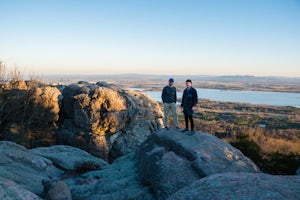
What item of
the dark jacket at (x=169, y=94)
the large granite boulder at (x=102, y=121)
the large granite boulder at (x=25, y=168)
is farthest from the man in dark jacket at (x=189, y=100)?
the large granite boulder at (x=102, y=121)

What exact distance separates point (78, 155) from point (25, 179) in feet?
21.2

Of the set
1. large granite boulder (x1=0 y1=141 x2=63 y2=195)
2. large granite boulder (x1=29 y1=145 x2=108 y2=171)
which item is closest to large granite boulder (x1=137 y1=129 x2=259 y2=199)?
large granite boulder (x1=0 y1=141 x2=63 y2=195)

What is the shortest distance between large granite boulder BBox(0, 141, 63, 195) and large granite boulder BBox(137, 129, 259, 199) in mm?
4851

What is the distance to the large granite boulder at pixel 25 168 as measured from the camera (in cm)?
1221

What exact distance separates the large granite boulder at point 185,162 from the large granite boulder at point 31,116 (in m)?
17.4

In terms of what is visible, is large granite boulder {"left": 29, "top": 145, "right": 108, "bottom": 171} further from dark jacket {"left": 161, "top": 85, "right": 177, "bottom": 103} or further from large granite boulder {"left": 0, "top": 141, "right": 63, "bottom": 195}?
dark jacket {"left": 161, "top": 85, "right": 177, "bottom": 103}

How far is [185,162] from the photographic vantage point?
36.8 feet

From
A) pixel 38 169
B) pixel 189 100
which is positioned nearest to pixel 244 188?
pixel 189 100

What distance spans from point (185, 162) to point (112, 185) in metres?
3.64

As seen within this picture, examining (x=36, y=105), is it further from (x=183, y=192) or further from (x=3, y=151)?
(x=183, y=192)

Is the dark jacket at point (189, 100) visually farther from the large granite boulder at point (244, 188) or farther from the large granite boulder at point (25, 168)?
the large granite boulder at point (25, 168)

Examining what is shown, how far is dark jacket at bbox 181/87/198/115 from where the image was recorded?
13.6m

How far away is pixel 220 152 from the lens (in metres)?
11.7

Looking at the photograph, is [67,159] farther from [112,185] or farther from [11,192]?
[11,192]
